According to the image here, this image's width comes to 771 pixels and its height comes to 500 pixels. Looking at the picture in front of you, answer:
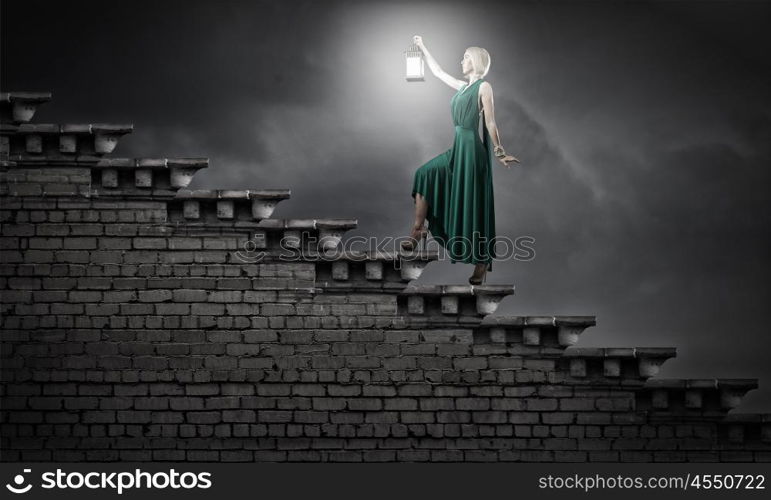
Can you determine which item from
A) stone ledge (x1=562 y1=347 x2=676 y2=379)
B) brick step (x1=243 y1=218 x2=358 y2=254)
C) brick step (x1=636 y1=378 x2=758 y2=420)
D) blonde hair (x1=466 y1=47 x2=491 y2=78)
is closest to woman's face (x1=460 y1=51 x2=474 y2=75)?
blonde hair (x1=466 y1=47 x2=491 y2=78)

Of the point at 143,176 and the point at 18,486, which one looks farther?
the point at 143,176

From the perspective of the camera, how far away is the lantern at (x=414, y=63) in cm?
1016

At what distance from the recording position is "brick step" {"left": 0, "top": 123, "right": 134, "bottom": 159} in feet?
31.2

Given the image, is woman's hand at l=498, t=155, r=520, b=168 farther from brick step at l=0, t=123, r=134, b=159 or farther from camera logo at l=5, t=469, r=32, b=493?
camera logo at l=5, t=469, r=32, b=493

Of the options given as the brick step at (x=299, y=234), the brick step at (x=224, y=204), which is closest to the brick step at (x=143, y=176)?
the brick step at (x=224, y=204)

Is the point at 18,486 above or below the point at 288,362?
below

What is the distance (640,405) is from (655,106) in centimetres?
306

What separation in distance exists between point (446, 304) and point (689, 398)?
239 cm

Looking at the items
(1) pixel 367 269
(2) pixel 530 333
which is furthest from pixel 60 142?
(2) pixel 530 333

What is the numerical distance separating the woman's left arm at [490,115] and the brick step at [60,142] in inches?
134

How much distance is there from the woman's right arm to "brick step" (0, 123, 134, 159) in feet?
9.80

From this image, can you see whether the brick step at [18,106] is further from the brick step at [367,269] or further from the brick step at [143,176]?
the brick step at [367,269]

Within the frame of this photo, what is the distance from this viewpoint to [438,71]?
33.1ft

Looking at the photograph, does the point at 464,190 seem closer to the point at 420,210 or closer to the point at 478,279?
the point at 420,210
